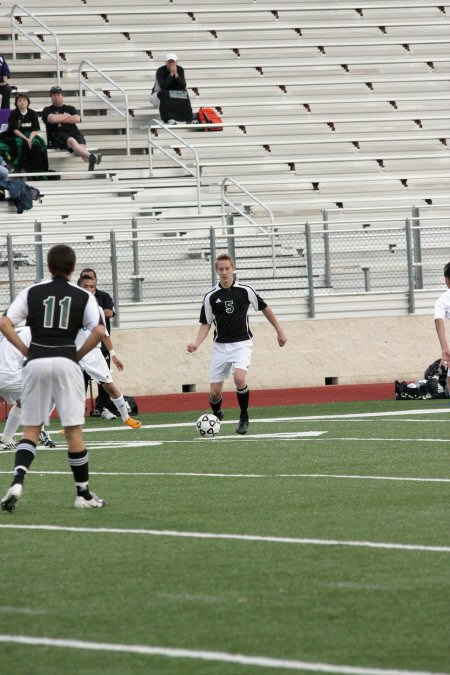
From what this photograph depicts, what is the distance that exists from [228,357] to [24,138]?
419 inches

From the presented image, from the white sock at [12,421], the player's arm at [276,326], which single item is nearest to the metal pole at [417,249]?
the player's arm at [276,326]

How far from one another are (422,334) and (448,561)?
16.3 m

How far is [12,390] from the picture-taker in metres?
14.3

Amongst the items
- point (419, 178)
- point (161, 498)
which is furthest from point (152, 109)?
point (161, 498)

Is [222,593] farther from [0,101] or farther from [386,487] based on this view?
[0,101]

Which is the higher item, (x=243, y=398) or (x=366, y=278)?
(x=366, y=278)

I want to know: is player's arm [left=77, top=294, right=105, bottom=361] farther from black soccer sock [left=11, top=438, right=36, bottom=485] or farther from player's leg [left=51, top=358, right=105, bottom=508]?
black soccer sock [left=11, top=438, right=36, bottom=485]

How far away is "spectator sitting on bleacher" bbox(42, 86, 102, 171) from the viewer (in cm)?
2586

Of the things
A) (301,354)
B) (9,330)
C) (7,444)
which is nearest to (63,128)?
(301,354)

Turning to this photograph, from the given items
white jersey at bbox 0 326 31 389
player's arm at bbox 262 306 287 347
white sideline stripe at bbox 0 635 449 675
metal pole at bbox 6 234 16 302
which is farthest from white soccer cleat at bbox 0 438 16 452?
white sideline stripe at bbox 0 635 449 675

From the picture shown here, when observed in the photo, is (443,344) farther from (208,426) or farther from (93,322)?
(93,322)

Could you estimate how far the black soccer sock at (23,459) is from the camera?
907cm

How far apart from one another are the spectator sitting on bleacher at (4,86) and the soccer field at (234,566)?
47.8 ft

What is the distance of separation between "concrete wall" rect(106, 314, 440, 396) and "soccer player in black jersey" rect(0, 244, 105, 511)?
40.6ft
